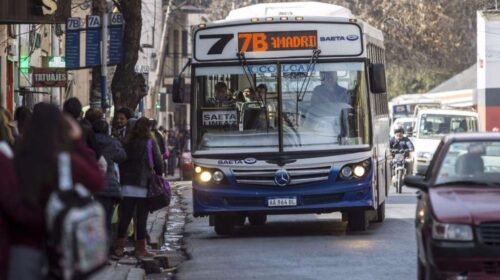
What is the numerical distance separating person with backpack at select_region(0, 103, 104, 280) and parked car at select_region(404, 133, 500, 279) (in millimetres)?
4155

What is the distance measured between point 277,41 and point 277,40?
15mm

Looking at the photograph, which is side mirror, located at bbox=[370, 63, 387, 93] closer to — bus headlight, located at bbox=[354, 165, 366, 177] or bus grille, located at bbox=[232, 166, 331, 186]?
bus headlight, located at bbox=[354, 165, 366, 177]

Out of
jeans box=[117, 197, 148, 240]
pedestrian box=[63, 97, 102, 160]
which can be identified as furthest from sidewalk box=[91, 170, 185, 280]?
pedestrian box=[63, 97, 102, 160]

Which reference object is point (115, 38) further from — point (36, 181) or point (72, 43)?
point (36, 181)

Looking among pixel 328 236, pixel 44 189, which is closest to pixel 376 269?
pixel 328 236

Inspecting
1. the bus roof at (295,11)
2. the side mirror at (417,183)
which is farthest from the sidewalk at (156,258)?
the bus roof at (295,11)

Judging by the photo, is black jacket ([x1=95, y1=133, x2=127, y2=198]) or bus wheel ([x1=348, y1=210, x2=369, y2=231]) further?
bus wheel ([x1=348, y1=210, x2=369, y2=231])

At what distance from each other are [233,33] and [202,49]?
1.68ft

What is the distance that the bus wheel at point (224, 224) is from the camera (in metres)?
19.8

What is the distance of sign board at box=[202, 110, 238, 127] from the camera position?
62.4 ft

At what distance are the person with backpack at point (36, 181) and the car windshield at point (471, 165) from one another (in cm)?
521

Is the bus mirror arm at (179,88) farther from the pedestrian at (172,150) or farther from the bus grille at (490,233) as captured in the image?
the pedestrian at (172,150)

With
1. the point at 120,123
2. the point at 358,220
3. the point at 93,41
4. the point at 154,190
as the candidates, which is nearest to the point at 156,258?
the point at 154,190

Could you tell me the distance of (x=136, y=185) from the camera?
1587 cm
